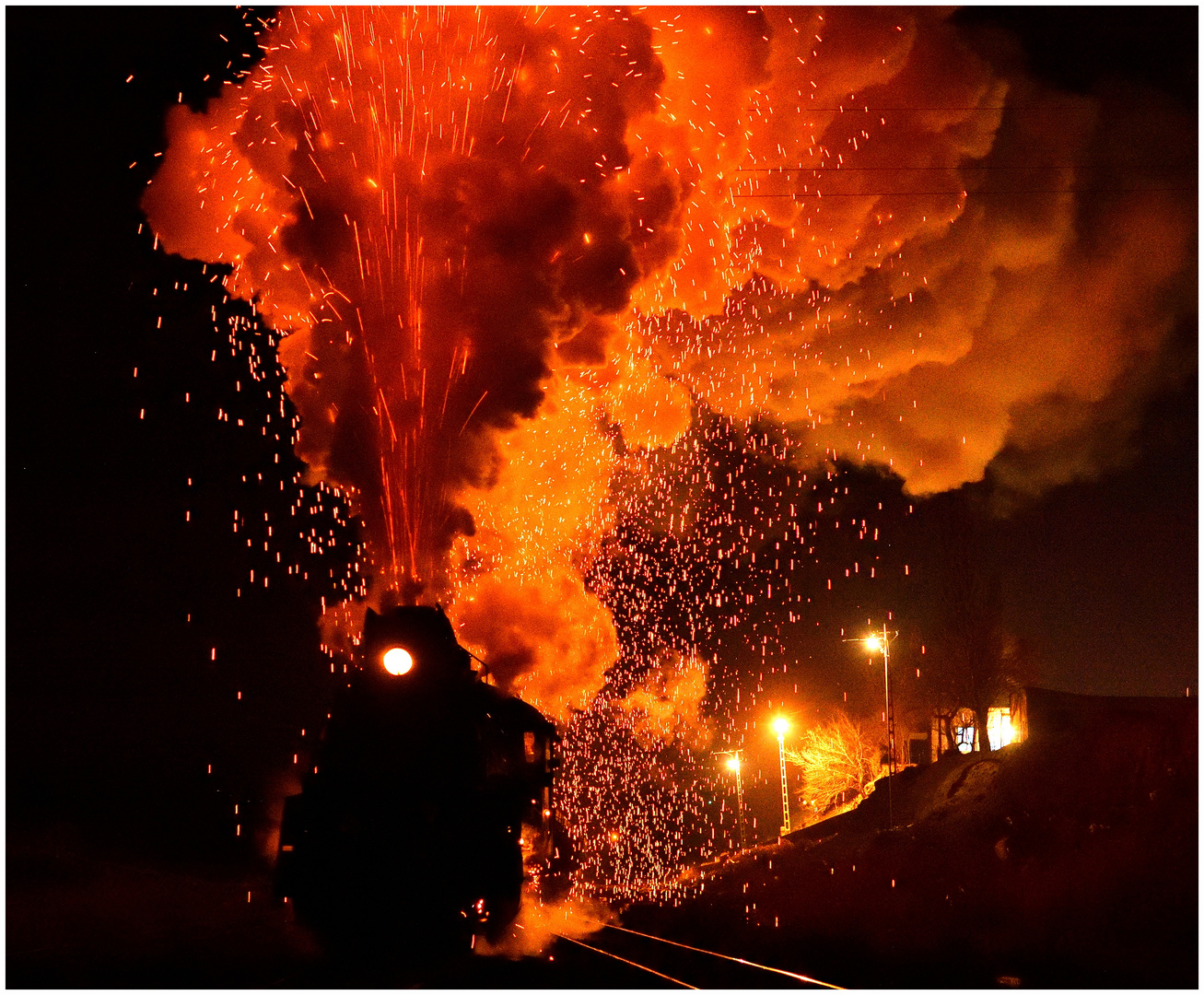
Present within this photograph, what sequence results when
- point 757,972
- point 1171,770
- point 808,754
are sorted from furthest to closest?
point 808,754
point 1171,770
point 757,972

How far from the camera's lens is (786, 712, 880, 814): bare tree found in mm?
48594

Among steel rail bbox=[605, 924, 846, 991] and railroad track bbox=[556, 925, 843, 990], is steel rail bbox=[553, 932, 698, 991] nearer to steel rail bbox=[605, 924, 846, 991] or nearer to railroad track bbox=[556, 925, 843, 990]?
railroad track bbox=[556, 925, 843, 990]

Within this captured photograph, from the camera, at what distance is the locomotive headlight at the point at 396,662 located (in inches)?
385

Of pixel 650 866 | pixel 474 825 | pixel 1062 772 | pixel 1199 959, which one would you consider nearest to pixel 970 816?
pixel 1062 772

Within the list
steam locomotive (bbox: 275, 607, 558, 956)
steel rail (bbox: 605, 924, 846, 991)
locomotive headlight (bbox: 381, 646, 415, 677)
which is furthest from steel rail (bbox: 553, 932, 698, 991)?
locomotive headlight (bbox: 381, 646, 415, 677)

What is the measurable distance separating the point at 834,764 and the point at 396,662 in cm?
4275

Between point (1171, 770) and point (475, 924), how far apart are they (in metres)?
13.0

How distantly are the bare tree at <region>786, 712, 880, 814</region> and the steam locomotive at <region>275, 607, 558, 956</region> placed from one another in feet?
134

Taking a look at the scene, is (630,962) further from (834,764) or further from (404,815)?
(834,764)

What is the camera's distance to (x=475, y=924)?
32.6ft

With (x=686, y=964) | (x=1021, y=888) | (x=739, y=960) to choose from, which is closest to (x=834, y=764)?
(x=1021, y=888)

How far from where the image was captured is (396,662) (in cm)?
980

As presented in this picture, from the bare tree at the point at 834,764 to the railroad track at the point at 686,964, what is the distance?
101 feet

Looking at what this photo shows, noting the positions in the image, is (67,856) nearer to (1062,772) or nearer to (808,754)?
(1062,772)
